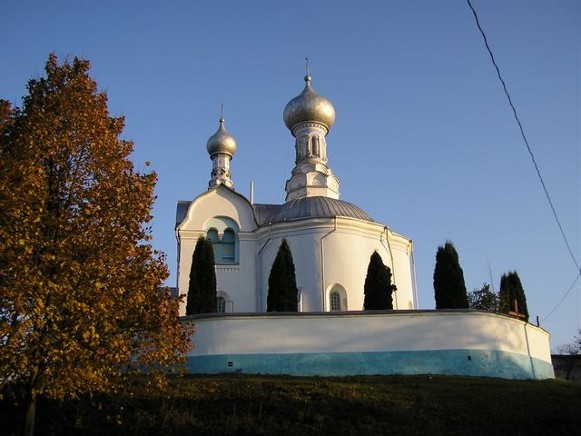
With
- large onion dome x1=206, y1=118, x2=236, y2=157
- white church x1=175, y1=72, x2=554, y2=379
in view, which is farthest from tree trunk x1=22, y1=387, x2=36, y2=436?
large onion dome x1=206, y1=118, x2=236, y2=157

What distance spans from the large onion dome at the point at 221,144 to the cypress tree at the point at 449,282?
19.5 metres

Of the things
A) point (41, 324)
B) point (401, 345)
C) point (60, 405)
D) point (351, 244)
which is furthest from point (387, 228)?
point (41, 324)

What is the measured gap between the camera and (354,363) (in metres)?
18.1

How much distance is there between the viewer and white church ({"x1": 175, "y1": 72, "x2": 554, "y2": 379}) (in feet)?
59.5

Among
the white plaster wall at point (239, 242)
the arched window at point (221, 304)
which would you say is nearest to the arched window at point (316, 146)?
the white plaster wall at point (239, 242)

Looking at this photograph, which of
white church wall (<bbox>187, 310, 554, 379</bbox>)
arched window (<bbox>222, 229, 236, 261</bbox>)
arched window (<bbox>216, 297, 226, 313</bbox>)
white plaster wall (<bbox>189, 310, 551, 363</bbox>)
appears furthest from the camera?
arched window (<bbox>222, 229, 236, 261</bbox>)

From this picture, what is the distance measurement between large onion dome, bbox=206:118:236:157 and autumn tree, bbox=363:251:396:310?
18.5m

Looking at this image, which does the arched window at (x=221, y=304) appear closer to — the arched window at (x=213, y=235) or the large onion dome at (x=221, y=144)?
the arched window at (x=213, y=235)

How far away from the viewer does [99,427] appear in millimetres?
12672

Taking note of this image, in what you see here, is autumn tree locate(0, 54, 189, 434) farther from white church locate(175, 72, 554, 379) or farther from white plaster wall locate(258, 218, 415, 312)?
white plaster wall locate(258, 218, 415, 312)

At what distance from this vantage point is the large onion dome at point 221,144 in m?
38.2

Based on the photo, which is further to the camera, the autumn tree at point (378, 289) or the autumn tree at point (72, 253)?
the autumn tree at point (378, 289)

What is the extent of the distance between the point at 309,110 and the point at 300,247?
10.1 meters

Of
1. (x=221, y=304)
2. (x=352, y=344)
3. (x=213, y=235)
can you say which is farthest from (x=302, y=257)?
(x=352, y=344)
